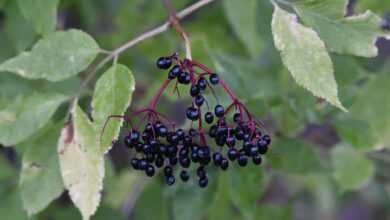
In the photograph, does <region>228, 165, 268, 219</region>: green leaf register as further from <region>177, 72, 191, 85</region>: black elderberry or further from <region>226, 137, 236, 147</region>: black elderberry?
<region>177, 72, 191, 85</region>: black elderberry

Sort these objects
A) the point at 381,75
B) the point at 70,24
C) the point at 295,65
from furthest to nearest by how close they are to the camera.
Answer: the point at 70,24 < the point at 381,75 < the point at 295,65

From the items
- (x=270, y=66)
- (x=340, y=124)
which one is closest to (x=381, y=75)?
(x=340, y=124)

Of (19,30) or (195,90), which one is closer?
(195,90)

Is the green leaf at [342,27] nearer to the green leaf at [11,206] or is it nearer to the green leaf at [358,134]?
the green leaf at [358,134]

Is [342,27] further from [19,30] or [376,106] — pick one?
[19,30]

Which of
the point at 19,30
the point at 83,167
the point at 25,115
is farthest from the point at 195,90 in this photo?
the point at 19,30

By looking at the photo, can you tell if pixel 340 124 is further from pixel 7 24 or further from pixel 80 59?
pixel 7 24

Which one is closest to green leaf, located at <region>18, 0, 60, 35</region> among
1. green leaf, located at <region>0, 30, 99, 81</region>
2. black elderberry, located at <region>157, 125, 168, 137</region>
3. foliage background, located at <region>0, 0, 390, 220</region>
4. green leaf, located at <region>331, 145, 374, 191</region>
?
foliage background, located at <region>0, 0, 390, 220</region>
